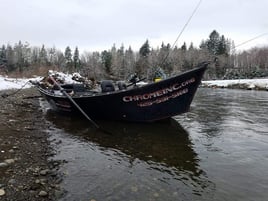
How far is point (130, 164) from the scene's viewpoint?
6.21 m

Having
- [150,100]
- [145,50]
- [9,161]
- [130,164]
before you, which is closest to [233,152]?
[130,164]

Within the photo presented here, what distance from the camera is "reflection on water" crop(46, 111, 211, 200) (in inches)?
187

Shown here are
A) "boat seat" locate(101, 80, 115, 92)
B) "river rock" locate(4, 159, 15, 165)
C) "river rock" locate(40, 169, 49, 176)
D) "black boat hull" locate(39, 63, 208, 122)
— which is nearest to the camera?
"river rock" locate(40, 169, 49, 176)

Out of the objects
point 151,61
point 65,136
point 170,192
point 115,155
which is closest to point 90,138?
point 65,136

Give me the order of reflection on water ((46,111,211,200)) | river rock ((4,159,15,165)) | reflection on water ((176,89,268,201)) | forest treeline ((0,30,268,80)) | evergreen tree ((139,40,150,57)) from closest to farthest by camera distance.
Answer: reflection on water ((46,111,211,200)), reflection on water ((176,89,268,201)), river rock ((4,159,15,165)), forest treeline ((0,30,268,80)), evergreen tree ((139,40,150,57))

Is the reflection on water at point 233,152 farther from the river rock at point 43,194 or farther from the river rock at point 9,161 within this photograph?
the river rock at point 9,161

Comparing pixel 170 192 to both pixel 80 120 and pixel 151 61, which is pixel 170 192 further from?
pixel 151 61

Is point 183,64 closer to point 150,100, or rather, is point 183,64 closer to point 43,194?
Result: point 150,100

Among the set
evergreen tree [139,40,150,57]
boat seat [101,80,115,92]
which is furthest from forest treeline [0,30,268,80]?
boat seat [101,80,115,92]

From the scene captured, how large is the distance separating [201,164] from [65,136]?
14.6ft

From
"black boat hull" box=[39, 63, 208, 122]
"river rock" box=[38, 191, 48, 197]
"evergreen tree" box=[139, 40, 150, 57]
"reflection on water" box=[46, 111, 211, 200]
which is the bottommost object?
"reflection on water" box=[46, 111, 211, 200]

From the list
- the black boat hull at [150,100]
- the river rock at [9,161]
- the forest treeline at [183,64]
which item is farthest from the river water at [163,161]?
the forest treeline at [183,64]

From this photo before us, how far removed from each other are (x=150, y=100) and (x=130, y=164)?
13.7 feet

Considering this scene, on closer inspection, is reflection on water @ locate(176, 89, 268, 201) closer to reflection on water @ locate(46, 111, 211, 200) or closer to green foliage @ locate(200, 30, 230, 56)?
reflection on water @ locate(46, 111, 211, 200)
